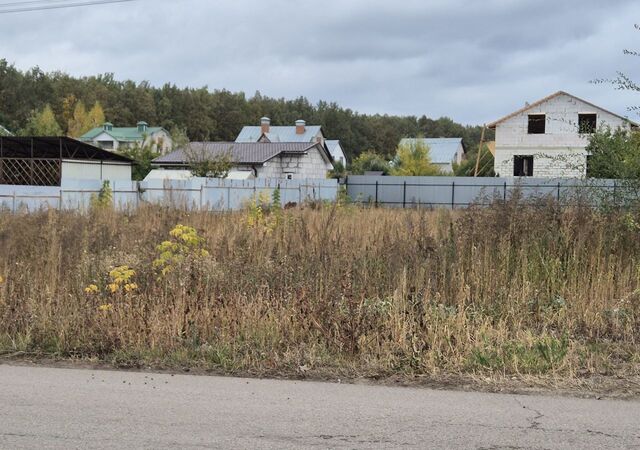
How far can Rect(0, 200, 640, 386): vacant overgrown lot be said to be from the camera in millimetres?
6281

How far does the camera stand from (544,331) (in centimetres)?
669

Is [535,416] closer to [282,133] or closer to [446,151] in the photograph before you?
[282,133]

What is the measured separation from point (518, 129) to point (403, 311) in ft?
164

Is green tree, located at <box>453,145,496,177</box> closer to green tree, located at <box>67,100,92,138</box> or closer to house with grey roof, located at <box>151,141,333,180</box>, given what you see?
house with grey roof, located at <box>151,141,333,180</box>

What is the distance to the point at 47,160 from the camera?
139ft

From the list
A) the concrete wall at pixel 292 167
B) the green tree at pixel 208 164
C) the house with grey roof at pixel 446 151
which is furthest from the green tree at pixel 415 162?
the house with grey roof at pixel 446 151

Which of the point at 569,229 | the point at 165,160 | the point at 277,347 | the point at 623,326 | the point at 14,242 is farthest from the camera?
the point at 165,160

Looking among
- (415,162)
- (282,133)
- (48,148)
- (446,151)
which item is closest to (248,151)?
(48,148)

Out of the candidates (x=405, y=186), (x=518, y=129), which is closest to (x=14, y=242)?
(x=405, y=186)

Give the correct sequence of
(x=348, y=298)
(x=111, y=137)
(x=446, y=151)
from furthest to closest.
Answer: (x=446, y=151) < (x=111, y=137) < (x=348, y=298)

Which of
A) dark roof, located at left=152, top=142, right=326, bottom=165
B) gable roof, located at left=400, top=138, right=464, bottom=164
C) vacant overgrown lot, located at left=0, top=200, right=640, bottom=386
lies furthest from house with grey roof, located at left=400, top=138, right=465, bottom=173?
vacant overgrown lot, located at left=0, top=200, right=640, bottom=386

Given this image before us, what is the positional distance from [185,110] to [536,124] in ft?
254

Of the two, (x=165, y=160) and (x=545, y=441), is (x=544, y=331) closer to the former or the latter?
(x=545, y=441)

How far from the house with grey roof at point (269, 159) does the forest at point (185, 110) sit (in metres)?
45.8
